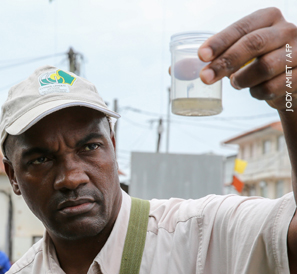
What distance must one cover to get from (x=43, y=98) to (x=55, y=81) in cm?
12

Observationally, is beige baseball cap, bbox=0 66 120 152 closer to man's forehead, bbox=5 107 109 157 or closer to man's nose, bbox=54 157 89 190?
man's forehead, bbox=5 107 109 157

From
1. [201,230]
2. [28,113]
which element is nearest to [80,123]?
[28,113]

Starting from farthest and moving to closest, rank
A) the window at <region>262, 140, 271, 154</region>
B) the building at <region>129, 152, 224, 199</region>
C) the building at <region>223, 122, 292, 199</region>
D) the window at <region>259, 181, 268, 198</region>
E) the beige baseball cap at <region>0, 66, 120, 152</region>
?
the window at <region>259, 181, 268, 198</region> → the window at <region>262, 140, 271, 154</region> → the building at <region>223, 122, 292, 199</region> → the building at <region>129, 152, 224, 199</region> → the beige baseball cap at <region>0, 66, 120, 152</region>

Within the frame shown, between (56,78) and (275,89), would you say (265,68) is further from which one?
(56,78)

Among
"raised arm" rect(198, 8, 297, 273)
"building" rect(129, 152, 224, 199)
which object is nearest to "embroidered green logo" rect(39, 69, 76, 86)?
"raised arm" rect(198, 8, 297, 273)

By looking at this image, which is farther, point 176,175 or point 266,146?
point 266,146

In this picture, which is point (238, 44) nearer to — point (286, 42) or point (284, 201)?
point (286, 42)

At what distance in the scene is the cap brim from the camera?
76.2 inches

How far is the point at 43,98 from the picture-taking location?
80.2 inches

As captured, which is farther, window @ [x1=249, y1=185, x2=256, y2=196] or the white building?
window @ [x1=249, y1=185, x2=256, y2=196]

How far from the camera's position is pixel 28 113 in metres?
2.00

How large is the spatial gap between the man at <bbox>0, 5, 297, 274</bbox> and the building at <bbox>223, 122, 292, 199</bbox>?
36.7 meters

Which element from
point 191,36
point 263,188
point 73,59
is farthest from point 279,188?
point 191,36

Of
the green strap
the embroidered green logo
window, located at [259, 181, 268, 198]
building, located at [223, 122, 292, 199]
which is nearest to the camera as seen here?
the green strap
